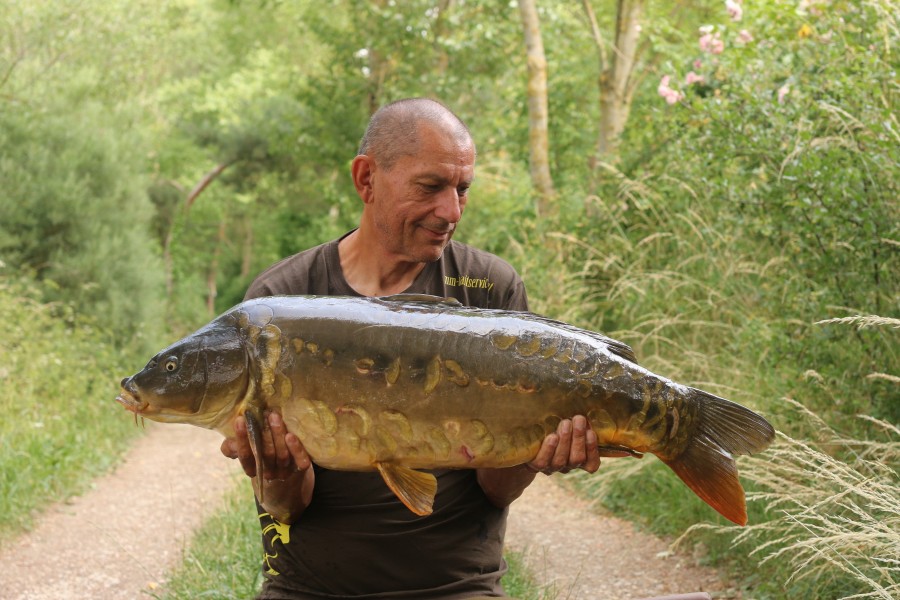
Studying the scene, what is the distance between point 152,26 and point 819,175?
68.9ft

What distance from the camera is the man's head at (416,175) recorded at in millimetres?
2965

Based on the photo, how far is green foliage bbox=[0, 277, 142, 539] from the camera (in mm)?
7898

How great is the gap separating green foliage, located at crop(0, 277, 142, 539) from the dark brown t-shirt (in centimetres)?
477

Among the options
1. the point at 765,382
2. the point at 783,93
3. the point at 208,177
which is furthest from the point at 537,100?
the point at 208,177

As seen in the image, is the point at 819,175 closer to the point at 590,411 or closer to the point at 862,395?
the point at 862,395

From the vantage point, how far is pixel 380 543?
298 centimetres

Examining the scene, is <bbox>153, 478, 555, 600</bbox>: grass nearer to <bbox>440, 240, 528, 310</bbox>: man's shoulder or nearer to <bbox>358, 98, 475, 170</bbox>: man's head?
<bbox>440, 240, 528, 310</bbox>: man's shoulder

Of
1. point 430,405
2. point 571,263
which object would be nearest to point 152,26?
point 571,263

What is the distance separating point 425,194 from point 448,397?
0.70 m

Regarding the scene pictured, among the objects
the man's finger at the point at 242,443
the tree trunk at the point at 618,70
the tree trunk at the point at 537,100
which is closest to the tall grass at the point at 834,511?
the man's finger at the point at 242,443

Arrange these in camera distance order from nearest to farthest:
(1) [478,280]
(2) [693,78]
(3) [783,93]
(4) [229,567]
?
(1) [478,280] → (4) [229,567] → (3) [783,93] → (2) [693,78]

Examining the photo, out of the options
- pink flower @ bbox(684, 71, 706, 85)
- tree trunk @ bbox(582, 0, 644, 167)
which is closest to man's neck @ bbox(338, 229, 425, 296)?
pink flower @ bbox(684, 71, 706, 85)

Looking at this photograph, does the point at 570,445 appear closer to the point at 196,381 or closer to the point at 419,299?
the point at 419,299

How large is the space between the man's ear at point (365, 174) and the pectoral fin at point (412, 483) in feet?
2.98
